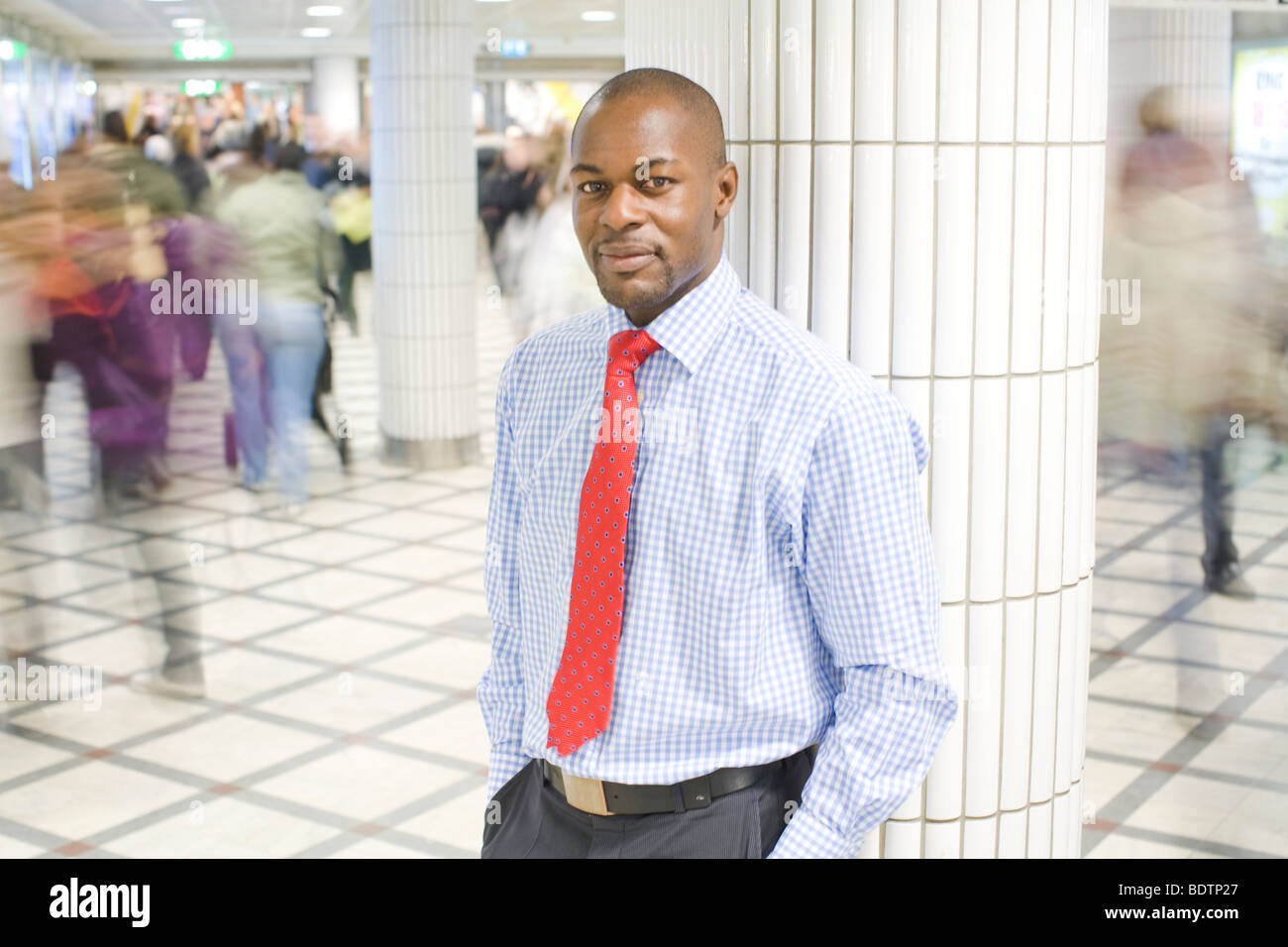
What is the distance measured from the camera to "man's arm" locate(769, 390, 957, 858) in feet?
4.98

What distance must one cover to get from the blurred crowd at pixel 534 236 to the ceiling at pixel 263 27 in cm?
248

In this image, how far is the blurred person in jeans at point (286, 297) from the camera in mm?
5953

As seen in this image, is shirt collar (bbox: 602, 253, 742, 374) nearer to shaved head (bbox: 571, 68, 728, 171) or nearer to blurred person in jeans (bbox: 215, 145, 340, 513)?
shaved head (bbox: 571, 68, 728, 171)

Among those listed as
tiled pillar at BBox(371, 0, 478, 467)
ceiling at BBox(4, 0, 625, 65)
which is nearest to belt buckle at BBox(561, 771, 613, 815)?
tiled pillar at BBox(371, 0, 478, 467)

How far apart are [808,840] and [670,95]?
86 cm

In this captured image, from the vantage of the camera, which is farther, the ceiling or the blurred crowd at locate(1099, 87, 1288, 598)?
the ceiling

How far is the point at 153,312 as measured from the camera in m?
4.63

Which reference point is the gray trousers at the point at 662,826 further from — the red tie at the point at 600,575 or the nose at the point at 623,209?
the nose at the point at 623,209

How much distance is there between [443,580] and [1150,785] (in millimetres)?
2890

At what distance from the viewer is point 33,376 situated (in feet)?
13.1

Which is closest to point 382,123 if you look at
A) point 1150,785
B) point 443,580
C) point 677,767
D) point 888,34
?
point 443,580

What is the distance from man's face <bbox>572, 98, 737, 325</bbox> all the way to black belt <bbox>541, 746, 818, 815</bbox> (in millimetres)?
565

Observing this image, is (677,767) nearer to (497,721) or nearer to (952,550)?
(497,721)

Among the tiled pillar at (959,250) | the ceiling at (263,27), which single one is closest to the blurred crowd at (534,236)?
the ceiling at (263,27)
